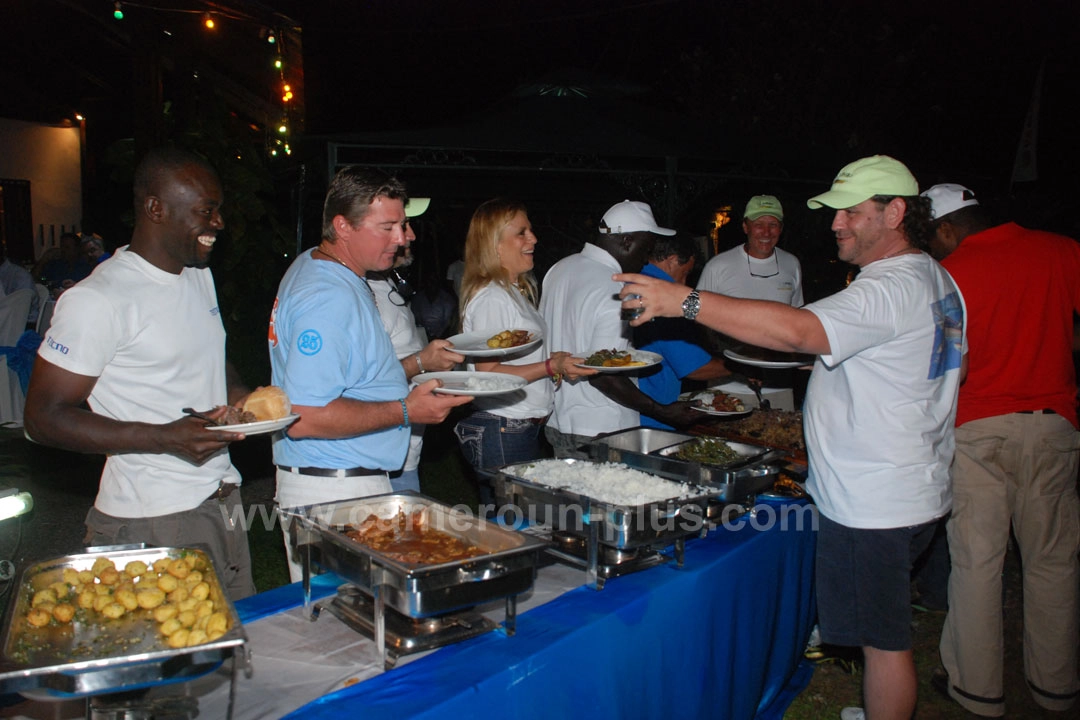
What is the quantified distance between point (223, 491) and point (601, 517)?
1084 millimetres

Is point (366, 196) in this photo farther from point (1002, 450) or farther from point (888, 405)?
point (1002, 450)

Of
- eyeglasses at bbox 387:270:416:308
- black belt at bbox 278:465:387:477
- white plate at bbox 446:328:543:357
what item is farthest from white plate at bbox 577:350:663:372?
black belt at bbox 278:465:387:477

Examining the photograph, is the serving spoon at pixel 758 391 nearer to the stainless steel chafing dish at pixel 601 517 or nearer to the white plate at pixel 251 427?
the stainless steel chafing dish at pixel 601 517

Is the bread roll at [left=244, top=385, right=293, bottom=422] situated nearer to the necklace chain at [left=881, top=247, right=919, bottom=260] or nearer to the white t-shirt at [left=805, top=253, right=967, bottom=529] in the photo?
the white t-shirt at [left=805, top=253, right=967, bottom=529]

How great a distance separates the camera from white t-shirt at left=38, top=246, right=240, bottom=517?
1906 millimetres

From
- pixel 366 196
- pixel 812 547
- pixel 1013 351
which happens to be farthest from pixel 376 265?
pixel 1013 351

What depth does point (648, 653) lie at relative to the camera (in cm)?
205

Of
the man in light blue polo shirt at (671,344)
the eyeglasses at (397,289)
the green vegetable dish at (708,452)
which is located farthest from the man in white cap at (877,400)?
the eyeglasses at (397,289)

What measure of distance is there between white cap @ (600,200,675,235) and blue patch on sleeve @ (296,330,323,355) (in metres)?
1.77

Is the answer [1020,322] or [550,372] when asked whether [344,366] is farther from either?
[1020,322]

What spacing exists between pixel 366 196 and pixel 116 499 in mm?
1070

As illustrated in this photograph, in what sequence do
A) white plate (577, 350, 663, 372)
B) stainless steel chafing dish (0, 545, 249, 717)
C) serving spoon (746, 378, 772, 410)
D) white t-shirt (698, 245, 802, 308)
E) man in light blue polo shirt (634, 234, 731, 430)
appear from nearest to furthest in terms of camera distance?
stainless steel chafing dish (0, 545, 249, 717)
white plate (577, 350, 663, 372)
man in light blue polo shirt (634, 234, 731, 430)
serving spoon (746, 378, 772, 410)
white t-shirt (698, 245, 802, 308)

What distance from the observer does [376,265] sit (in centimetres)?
233

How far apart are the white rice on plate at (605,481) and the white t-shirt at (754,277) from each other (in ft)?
8.26
